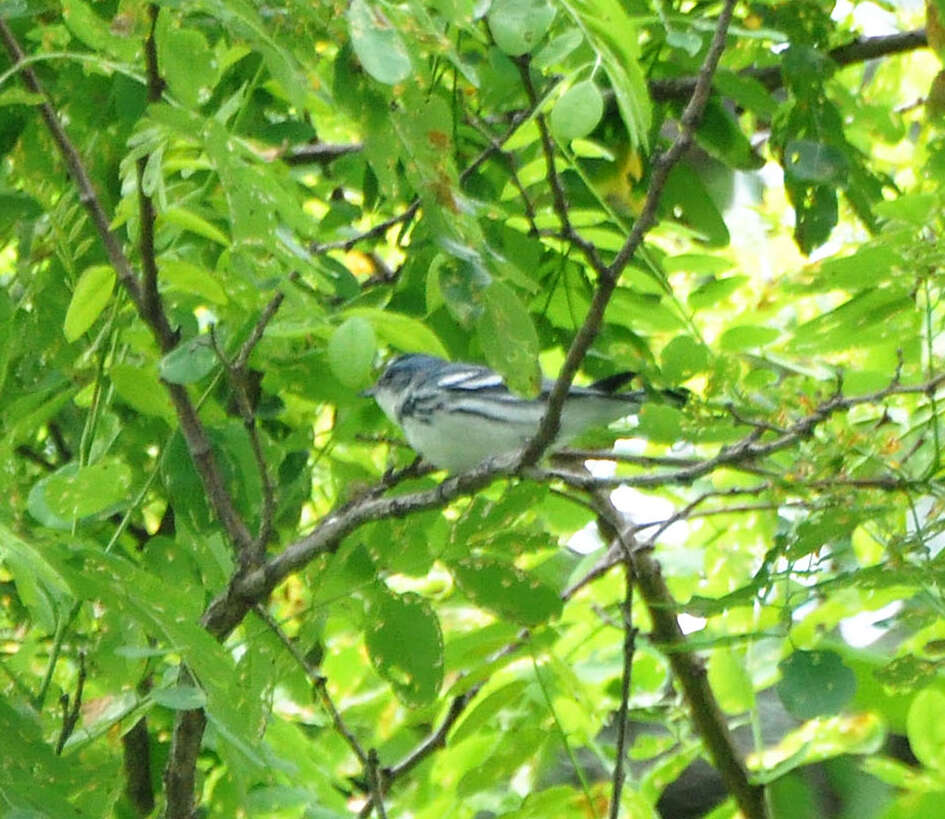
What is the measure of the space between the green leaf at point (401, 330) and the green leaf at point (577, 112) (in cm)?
36

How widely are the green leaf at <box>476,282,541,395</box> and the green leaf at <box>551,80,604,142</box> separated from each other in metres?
0.19

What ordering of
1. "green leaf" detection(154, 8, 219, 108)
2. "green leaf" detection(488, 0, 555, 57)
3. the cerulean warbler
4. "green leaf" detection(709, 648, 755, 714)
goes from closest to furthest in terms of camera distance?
"green leaf" detection(488, 0, 555, 57) → "green leaf" detection(154, 8, 219, 108) → the cerulean warbler → "green leaf" detection(709, 648, 755, 714)

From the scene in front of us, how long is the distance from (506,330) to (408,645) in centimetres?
63

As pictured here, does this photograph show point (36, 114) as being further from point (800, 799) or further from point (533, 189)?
point (800, 799)

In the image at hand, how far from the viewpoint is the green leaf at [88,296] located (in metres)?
1.82

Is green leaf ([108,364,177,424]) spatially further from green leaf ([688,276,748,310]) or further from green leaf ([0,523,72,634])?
green leaf ([688,276,748,310])

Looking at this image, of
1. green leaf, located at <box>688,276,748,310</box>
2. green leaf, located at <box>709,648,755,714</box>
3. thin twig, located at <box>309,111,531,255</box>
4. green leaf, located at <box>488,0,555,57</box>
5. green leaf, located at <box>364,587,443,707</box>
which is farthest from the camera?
green leaf, located at <box>709,648,755,714</box>

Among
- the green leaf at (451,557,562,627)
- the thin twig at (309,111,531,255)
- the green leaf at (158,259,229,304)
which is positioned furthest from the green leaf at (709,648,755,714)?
the green leaf at (158,259,229,304)

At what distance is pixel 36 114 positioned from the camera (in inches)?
91.9

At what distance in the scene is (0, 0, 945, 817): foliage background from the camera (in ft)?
5.15

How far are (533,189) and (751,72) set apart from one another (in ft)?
1.95

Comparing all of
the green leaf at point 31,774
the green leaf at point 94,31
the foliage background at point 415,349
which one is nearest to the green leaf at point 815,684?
the foliage background at point 415,349

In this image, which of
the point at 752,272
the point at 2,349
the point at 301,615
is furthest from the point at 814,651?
the point at 752,272

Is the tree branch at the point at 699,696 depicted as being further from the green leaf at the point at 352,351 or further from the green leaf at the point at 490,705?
the green leaf at the point at 352,351
